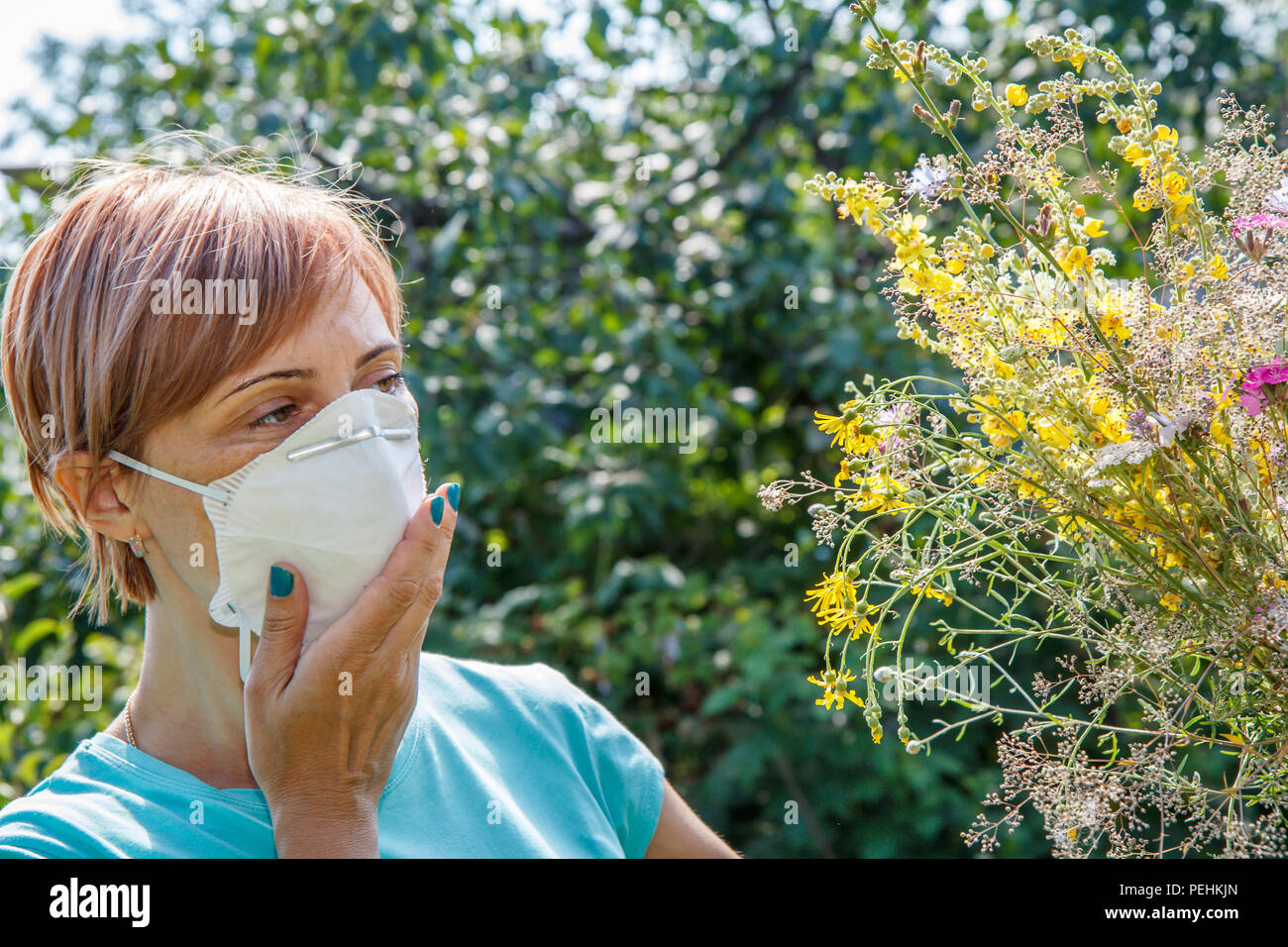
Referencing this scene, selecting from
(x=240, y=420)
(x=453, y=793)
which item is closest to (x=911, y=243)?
(x=240, y=420)

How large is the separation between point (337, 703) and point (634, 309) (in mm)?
1840

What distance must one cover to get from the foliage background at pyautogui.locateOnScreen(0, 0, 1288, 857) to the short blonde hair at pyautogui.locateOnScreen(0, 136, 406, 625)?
4.62 feet

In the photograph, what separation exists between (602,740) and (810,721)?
50.2 inches

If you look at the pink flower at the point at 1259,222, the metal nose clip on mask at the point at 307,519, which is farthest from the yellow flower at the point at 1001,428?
the metal nose clip on mask at the point at 307,519

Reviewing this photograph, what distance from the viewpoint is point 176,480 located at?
1.09 meters

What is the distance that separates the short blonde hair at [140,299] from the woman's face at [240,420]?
0.06 ft

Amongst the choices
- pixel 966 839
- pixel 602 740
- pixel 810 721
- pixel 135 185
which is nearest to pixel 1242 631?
pixel 966 839

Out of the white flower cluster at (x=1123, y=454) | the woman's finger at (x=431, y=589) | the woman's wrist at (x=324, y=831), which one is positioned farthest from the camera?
the woman's finger at (x=431, y=589)

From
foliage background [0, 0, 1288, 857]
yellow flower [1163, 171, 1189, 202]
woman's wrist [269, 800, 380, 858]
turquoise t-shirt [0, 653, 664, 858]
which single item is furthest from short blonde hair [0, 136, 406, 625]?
foliage background [0, 0, 1288, 857]

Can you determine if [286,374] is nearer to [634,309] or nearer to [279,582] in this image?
Answer: [279,582]

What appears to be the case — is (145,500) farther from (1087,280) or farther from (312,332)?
(1087,280)

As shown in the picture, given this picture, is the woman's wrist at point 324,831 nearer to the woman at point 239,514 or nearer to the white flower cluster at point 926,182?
the woman at point 239,514

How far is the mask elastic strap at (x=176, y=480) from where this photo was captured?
1082 millimetres

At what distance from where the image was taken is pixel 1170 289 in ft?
2.50
